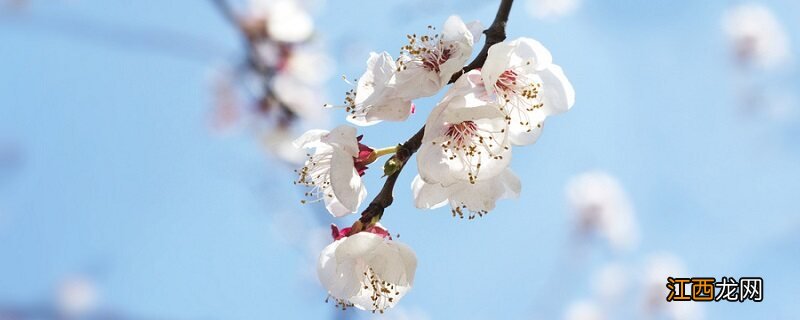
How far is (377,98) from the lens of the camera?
1.20 meters

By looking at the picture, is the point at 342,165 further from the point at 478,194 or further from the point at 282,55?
the point at 282,55

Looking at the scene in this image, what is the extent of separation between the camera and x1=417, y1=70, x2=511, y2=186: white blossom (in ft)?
3.63

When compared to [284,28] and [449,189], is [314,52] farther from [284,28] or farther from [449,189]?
[449,189]

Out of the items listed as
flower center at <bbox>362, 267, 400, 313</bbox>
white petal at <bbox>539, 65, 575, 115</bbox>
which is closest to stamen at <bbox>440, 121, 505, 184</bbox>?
white petal at <bbox>539, 65, 575, 115</bbox>

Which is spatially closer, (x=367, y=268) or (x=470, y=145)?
(x=470, y=145)

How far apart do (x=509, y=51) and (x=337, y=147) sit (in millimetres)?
336

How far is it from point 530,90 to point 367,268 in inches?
17.1

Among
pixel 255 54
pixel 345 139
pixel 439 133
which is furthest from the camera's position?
pixel 255 54

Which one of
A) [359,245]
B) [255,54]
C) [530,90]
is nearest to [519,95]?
[530,90]

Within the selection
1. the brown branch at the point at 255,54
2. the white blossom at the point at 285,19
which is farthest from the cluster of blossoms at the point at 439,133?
the white blossom at the point at 285,19

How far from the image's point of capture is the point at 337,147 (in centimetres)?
124

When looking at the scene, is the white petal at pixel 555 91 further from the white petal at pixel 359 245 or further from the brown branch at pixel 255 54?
the brown branch at pixel 255 54

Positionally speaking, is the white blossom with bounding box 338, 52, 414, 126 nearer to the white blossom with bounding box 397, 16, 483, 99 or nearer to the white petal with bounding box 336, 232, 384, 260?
the white blossom with bounding box 397, 16, 483, 99

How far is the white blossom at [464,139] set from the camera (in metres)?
1.11
